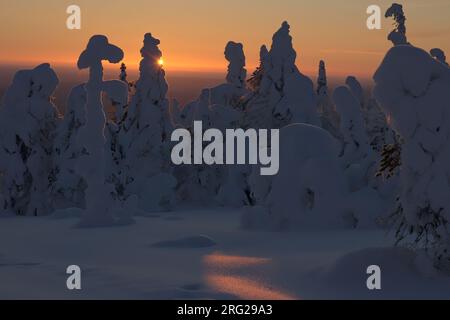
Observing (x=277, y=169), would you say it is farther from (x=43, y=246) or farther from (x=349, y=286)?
(x=349, y=286)

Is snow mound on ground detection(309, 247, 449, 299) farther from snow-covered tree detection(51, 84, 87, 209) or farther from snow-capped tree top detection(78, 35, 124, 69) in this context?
snow-covered tree detection(51, 84, 87, 209)

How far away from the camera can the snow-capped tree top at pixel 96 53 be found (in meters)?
23.5

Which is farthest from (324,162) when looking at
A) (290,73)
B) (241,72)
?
(241,72)

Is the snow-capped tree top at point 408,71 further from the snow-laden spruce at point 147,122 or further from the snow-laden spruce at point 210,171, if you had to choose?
the snow-laden spruce at point 147,122

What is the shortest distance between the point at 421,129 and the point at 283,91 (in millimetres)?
25198

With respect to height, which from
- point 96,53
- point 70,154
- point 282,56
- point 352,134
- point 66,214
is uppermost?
point 282,56

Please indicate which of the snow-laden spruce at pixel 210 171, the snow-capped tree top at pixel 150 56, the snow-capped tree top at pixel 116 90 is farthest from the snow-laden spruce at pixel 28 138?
the snow-capped tree top at pixel 116 90

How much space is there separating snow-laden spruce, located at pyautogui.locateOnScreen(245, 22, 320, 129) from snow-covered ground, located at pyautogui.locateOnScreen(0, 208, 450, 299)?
1609 cm

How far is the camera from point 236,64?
4962 centimetres

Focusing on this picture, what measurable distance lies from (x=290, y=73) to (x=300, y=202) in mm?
14880

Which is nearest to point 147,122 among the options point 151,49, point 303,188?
point 151,49

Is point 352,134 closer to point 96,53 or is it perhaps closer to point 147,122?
point 96,53

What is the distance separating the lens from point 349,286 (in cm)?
1238

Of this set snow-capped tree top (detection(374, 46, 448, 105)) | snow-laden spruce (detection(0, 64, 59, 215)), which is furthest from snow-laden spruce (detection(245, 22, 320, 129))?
snow-capped tree top (detection(374, 46, 448, 105))
